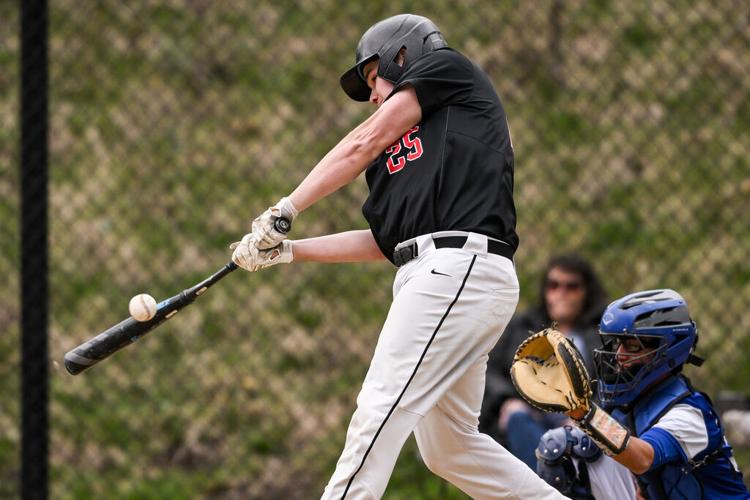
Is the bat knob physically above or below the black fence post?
below

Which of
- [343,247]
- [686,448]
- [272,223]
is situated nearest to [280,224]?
[272,223]

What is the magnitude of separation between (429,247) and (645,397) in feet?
2.69

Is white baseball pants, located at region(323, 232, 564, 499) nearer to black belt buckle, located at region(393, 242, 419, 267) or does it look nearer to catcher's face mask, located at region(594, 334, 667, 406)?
black belt buckle, located at region(393, 242, 419, 267)

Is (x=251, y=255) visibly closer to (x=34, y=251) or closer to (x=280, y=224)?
(x=280, y=224)

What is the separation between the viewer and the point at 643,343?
3.49 meters

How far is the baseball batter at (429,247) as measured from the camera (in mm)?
3379

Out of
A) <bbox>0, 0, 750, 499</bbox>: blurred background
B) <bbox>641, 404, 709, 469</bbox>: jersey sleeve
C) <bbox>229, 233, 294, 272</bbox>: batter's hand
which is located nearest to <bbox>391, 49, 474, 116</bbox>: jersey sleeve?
<bbox>229, 233, 294, 272</bbox>: batter's hand

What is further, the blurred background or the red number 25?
the blurred background

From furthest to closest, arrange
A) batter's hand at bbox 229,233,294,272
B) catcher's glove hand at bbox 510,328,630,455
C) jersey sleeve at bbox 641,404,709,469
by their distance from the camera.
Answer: batter's hand at bbox 229,233,294,272 → jersey sleeve at bbox 641,404,709,469 → catcher's glove hand at bbox 510,328,630,455

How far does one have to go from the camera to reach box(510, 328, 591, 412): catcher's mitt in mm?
3193

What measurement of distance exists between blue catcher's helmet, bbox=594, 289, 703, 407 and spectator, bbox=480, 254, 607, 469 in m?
1.51

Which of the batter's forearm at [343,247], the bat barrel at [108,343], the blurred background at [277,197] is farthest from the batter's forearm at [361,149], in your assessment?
the blurred background at [277,197]

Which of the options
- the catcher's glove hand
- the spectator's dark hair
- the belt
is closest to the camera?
the catcher's glove hand

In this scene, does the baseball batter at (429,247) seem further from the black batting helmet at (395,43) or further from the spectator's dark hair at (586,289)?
the spectator's dark hair at (586,289)
